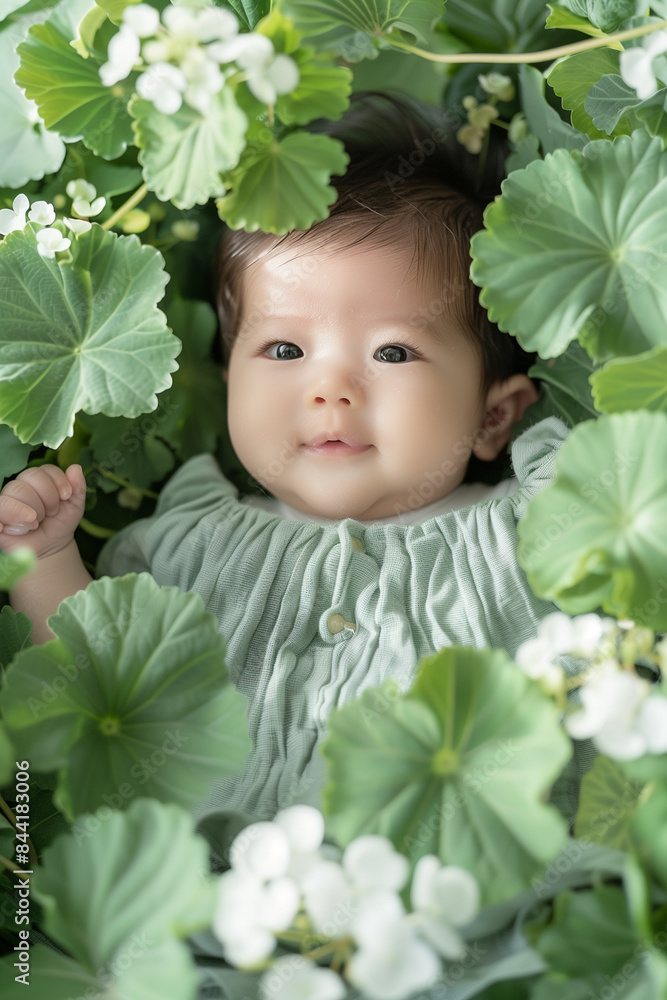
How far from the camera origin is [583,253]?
93 centimetres

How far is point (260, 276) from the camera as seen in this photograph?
1.25 meters

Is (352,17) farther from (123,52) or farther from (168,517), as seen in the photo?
(168,517)

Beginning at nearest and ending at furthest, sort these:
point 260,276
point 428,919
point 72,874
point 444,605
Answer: point 428,919 < point 72,874 < point 444,605 < point 260,276

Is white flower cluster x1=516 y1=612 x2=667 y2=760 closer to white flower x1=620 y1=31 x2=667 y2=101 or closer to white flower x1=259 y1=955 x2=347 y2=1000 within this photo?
white flower x1=259 y1=955 x2=347 y2=1000

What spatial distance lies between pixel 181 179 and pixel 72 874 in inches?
24.8

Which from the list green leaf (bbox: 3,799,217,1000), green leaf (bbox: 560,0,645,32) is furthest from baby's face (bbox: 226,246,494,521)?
green leaf (bbox: 3,799,217,1000)

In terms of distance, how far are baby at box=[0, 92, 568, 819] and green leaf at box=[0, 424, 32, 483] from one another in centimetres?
3

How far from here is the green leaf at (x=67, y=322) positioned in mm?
982

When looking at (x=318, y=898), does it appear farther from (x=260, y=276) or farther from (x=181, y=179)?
(x=260, y=276)

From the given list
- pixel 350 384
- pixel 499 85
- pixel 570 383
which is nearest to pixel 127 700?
pixel 350 384

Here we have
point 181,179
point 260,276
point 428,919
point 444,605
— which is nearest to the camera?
point 428,919

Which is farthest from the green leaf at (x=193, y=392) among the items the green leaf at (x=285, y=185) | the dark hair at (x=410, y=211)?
the green leaf at (x=285, y=185)

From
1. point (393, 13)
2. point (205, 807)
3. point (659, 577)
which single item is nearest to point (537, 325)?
point (659, 577)

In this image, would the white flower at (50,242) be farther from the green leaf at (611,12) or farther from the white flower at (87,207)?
the green leaf at (611,12)
